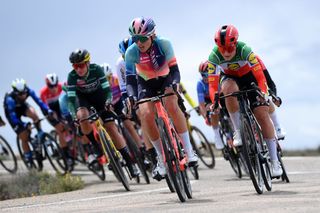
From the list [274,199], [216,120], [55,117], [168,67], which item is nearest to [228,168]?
[216,120]

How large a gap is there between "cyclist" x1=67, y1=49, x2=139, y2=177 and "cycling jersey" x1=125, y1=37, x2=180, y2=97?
3376mm

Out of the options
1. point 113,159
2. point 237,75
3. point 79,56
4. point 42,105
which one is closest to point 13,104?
point 42,105

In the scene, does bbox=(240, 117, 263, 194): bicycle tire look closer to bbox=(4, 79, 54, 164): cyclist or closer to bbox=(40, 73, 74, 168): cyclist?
bbox=(4, 79, 54, 164): cyclist

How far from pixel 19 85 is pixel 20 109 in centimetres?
65

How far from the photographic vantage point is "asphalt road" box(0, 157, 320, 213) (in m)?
10.8

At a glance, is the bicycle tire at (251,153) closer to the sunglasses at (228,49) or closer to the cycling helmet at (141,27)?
the sunglasses at (228,49)

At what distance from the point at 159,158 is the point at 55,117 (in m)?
11.8

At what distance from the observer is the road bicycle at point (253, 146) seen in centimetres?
1221

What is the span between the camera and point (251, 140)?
40.8 feet

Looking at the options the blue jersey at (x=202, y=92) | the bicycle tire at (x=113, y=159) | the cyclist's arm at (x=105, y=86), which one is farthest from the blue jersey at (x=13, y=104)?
the bicycle tire at (x=113, y=159)

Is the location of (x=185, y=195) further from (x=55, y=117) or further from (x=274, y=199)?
(x=55, y=117)

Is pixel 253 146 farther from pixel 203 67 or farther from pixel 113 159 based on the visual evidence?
pixel 203 67

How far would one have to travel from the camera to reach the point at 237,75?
43.4ft

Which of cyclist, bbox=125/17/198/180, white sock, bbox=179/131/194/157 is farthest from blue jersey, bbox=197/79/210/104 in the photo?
white sock, bbox=179/131/194/157
